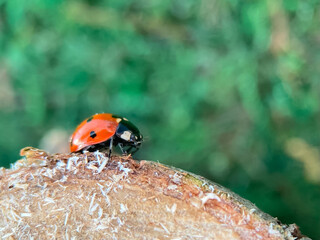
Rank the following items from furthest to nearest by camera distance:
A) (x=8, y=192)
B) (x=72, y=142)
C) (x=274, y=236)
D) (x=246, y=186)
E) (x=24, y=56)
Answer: (x=24, y=56)
(x=246, y=186)
(x=72, y=142)
(x=8, y=192)
(x=274, y=236)

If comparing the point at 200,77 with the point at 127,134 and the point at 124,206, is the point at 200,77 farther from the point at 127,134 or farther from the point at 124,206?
the point at 124,206

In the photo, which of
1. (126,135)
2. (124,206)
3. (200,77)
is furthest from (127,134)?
(200,77)

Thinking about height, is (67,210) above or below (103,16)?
below

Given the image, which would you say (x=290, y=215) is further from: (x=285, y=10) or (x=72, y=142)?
(x=72, y=142)

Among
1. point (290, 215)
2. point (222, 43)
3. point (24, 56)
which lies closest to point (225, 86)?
point (222, 43)

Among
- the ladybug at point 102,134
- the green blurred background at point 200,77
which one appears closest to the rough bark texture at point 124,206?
the ladybug at point 102,134
